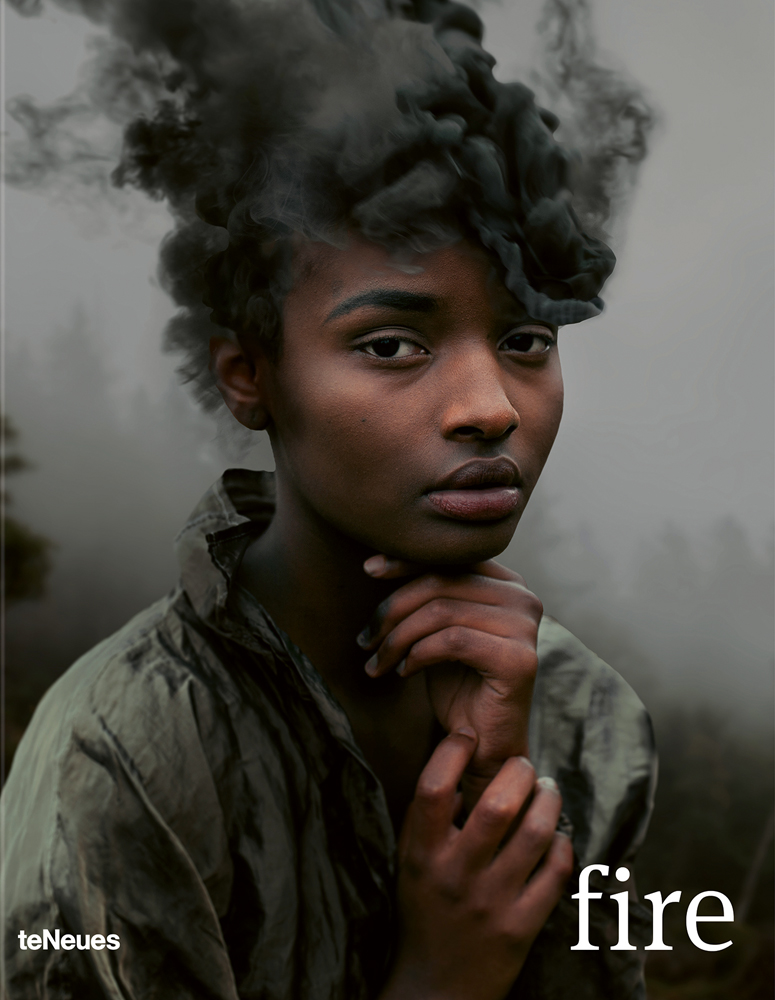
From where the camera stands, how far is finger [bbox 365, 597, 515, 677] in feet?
2.98

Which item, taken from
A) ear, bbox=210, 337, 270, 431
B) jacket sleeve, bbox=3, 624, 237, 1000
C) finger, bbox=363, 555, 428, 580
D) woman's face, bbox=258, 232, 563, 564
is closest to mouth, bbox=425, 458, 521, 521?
woman's face, bbox=258, 232, 563, 564

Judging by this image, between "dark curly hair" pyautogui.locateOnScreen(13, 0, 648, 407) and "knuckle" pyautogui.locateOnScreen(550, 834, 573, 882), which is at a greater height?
"dark curly hair" pyautogui.locateOnScreen(13, 0, 648, 407)

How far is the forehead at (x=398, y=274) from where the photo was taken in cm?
79

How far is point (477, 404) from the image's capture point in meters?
0.78

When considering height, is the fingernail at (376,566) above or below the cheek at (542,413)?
below

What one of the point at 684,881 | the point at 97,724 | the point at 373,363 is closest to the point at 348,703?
the point at 97,724

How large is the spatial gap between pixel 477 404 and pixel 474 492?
87 mm

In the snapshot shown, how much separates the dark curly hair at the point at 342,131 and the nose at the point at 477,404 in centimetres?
10

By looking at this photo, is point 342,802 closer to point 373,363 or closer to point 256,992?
point 256,992

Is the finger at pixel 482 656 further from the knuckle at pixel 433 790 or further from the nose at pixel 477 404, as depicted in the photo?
the nose at pixel 477 404

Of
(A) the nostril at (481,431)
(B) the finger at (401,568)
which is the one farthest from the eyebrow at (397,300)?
(B) the finger at (401,568)

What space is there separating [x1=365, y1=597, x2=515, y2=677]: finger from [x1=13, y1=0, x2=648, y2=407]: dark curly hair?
0.32 meters

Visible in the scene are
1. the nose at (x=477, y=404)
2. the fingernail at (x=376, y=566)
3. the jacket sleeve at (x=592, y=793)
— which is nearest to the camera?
the nose at (x=477, y=404)

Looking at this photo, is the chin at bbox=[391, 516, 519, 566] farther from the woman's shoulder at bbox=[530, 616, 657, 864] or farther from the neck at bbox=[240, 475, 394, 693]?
the woman's shoulder at bbox=[530, 616, 657, 864]
